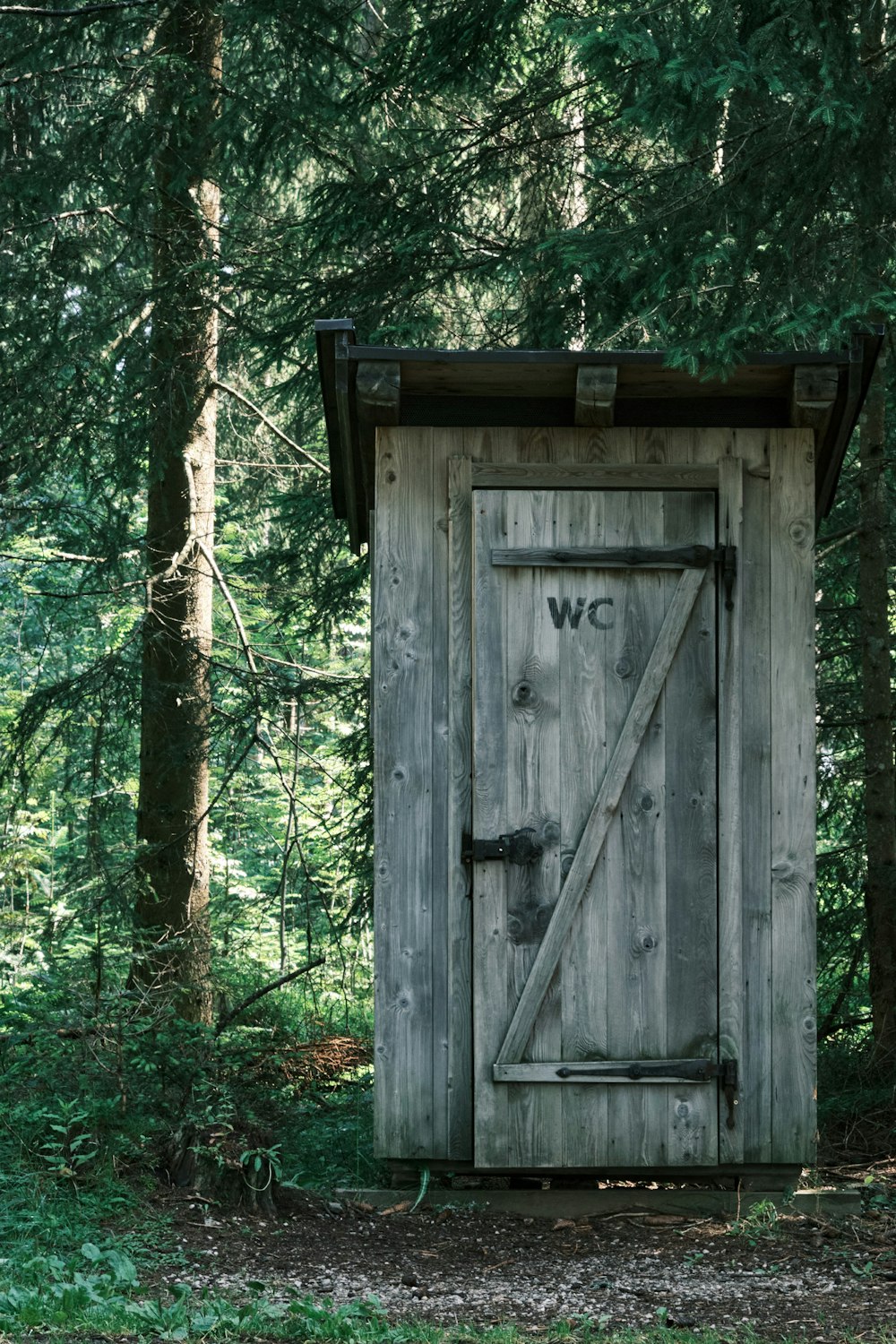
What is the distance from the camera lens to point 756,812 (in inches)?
205

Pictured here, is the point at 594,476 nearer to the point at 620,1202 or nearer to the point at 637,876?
the point at 637,876

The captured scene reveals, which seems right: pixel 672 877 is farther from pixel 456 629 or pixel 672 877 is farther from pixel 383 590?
pixel 383 590

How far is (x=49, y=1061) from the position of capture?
19.4 feet

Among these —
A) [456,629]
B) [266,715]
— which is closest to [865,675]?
[456,629]

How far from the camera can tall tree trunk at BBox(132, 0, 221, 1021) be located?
25.8 ft

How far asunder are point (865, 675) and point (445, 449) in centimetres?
266

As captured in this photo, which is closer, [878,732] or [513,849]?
[513,849]

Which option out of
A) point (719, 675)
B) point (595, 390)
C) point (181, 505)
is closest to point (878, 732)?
point (719, 675)

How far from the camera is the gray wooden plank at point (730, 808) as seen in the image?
5.11 meters

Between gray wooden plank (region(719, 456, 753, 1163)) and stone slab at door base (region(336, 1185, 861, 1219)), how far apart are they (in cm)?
23

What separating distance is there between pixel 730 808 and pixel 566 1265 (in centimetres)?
178

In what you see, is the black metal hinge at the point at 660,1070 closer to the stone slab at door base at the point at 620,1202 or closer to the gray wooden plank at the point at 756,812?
the gray wooden plank at the point at 756,812

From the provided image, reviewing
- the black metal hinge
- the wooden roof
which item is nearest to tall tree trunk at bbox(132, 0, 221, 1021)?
the wooden roof

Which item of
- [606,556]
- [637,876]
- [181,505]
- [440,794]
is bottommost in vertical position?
[637,876]
